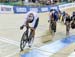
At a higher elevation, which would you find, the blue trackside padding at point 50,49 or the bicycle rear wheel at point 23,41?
the bicycle rear wheel at point 23,41

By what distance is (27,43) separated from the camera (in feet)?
38.0

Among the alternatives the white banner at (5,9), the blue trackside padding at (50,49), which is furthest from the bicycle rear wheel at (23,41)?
the white banner at (5,9)

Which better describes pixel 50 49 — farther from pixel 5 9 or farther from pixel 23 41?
pixel 5 9

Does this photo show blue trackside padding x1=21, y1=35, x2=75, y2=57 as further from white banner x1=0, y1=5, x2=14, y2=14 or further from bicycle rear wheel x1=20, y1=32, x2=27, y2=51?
white banner x1=0, y1=5, x2=14, y2=14

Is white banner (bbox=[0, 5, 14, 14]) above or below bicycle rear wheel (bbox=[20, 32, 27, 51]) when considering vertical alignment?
below

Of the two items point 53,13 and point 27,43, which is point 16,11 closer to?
point 53,13

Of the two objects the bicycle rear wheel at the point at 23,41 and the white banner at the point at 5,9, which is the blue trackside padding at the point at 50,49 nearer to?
the bicycle rear wheel at the point at 23,41

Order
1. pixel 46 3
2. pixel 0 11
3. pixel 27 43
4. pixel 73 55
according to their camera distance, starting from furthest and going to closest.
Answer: pixel 46 3 → pixel 0 11 → pixel 27 43 → pixel 73 55

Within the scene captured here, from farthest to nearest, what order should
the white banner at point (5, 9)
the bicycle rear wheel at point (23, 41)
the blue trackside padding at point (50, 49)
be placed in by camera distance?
the white banner at point (5, 9) < the bicycle rear wheel at point (23, 41) < the blue trackside padding at point (50, 49)

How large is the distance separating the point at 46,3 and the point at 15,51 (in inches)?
884

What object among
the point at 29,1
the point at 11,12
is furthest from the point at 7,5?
the point at 29,1

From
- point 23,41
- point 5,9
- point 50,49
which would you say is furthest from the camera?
point 5,9

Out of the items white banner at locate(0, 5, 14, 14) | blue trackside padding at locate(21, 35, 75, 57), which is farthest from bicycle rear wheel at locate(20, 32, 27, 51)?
white banner at locate(0, 5, 14, 14)

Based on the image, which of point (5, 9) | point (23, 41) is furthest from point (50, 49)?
point (5, 9)
